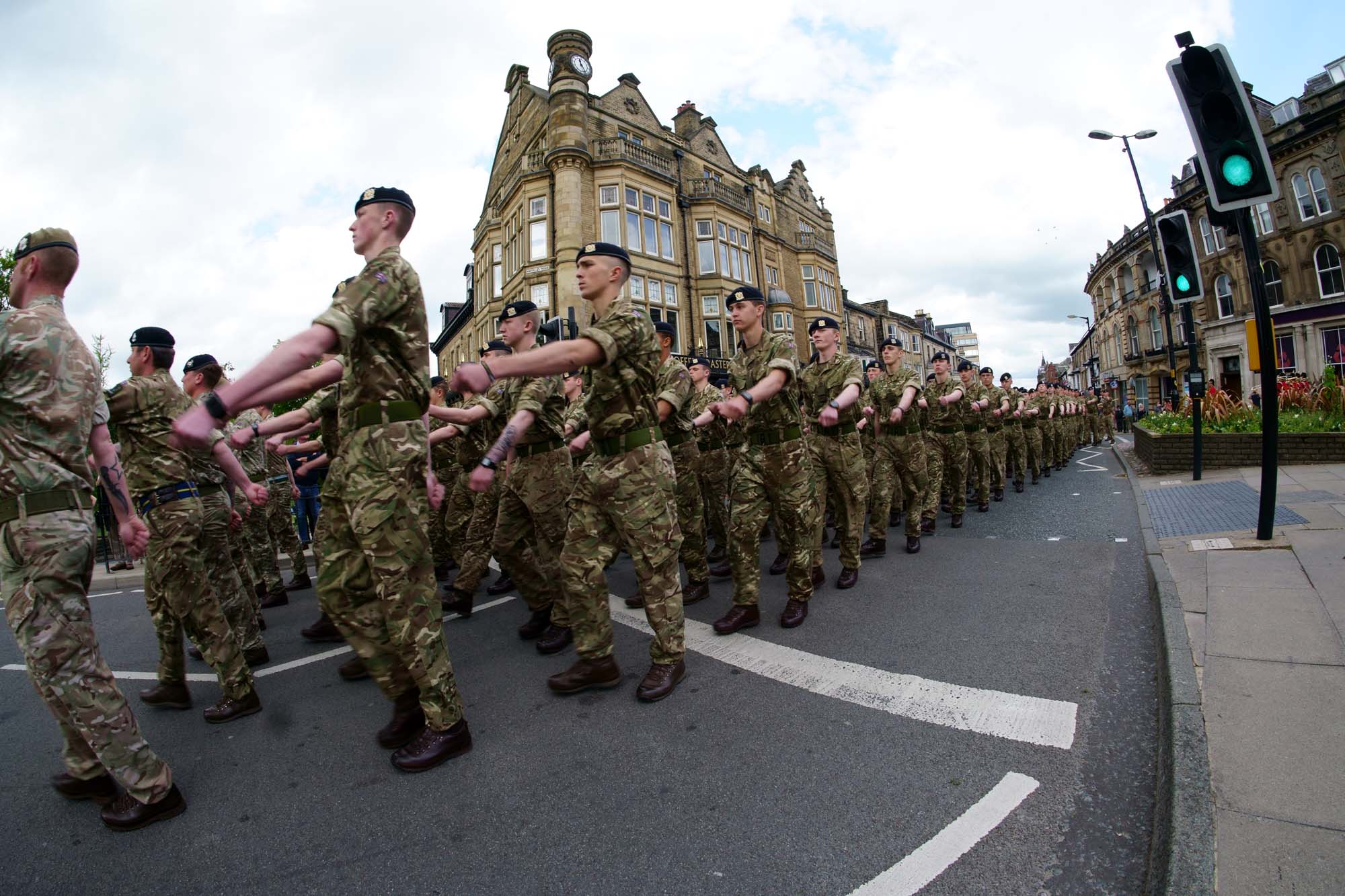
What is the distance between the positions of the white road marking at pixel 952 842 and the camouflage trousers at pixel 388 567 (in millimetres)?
1933

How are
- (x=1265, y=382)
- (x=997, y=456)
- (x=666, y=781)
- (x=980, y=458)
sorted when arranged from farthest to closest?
(x=997, y=456) < (x=980, y=458) < (x=1265, y=382) < (x=666, y=781)

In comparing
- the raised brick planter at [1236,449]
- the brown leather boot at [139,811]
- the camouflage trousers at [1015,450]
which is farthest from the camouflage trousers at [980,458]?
the brown leather boot at [139,811]

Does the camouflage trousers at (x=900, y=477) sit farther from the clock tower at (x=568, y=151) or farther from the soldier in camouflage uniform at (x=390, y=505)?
the clock tower at (x=568, y=151)

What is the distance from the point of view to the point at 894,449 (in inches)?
292

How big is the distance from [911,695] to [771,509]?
1.71 meters

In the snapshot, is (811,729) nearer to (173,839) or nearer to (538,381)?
(173,839)

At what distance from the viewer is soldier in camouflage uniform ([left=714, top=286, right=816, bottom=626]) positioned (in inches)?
177

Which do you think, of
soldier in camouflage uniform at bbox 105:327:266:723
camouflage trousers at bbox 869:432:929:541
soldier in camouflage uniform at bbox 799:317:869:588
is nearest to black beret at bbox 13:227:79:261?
soldier in camouflage uniform at bbox 105:327:266:723

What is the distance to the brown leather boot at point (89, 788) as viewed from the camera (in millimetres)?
2756

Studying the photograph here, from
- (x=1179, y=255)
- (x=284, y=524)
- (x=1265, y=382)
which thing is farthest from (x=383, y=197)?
(x=1179, y=255)

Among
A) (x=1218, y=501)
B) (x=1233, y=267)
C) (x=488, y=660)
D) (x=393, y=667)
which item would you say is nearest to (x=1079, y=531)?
(x=1218, y=501)

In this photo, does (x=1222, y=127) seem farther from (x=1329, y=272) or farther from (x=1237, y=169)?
(x=1329, y=272)

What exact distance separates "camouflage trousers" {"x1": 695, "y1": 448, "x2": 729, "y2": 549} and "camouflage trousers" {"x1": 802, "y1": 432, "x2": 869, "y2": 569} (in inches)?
75.6

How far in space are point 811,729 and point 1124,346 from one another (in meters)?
62.3
